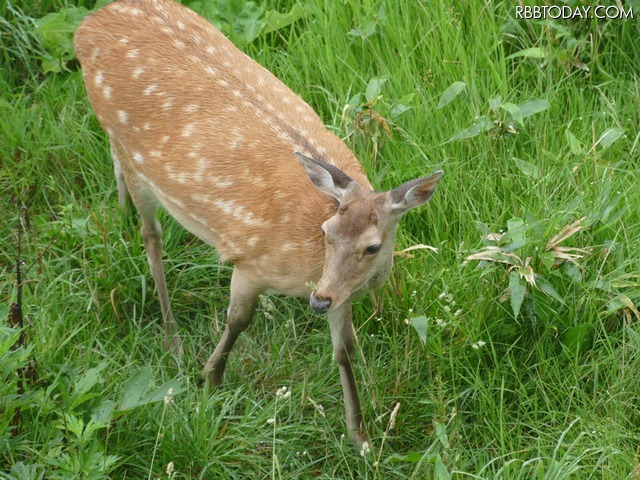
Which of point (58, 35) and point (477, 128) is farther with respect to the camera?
point (58, 35)

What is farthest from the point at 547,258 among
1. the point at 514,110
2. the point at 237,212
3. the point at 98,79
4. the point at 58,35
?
the point at 58,35

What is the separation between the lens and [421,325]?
3.96 m

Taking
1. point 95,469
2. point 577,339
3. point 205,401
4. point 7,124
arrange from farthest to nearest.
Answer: point 7,124 < point 577,339 < point 205,401 < point 95,469

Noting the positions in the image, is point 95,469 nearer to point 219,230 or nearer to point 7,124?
point 219,230

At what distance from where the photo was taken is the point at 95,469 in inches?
134

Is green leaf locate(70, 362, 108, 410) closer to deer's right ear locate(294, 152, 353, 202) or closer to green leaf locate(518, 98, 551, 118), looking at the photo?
deer's right ear locate(294, 152, 353, 202)

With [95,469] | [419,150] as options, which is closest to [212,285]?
[419,150]

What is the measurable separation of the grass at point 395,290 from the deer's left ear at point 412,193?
1.43 ft

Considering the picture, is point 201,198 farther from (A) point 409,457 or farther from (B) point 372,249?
(A) point 409,457

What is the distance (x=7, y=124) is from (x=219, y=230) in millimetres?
1545

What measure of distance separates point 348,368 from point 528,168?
1.25 metres

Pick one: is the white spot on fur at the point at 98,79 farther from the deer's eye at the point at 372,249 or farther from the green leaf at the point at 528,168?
the green leaf at the point at 528,168

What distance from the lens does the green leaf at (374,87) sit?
4793 millimetres

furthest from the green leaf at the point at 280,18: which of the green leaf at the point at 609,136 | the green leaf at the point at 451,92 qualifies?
the green leaf at the point at 609,136
